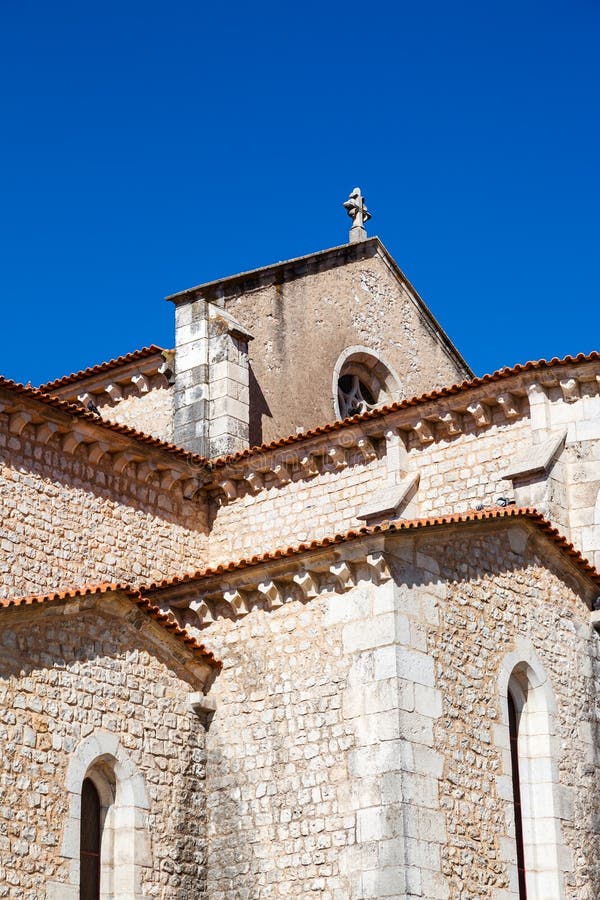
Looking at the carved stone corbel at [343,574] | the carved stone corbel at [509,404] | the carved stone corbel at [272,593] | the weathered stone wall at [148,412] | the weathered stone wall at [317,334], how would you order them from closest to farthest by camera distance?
1. the carved stone corbel at [343,574]
2. the carved stone corbel at [272,593]
3. the carved stone corbel at [509,404]
4. the weathered stone wall at [148,412]
5. the weathered stone wall at [317,334]

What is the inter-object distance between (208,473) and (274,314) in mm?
3085

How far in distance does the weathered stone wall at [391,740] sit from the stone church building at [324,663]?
0.03 meters

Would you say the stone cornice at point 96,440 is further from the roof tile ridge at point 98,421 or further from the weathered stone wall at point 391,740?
the weathered stone wall at point 391,740

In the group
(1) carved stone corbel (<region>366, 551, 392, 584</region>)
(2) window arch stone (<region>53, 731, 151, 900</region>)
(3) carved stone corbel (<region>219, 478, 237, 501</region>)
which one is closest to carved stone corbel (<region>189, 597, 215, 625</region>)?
(2) window arch stone (<region>53, 731, 151, 900</region>)

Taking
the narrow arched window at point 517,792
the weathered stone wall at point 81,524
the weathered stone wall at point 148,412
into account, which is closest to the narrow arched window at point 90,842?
the weathered stone wall at point 81,524

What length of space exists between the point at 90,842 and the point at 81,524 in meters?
5.15

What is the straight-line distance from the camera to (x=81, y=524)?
1827 cm

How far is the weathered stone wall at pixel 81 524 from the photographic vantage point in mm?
17312

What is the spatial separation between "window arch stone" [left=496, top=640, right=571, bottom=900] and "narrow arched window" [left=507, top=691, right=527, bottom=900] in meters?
0.04

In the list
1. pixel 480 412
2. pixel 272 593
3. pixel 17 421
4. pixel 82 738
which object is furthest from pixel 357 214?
pixel 82 738

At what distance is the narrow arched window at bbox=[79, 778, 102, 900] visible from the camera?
1376cm

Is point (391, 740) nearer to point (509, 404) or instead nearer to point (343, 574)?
point (343, 574)

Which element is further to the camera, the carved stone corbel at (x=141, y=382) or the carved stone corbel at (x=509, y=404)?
the carved stone corbel at (x=141, y=382)

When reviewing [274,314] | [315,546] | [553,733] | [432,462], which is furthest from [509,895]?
[274,314]
